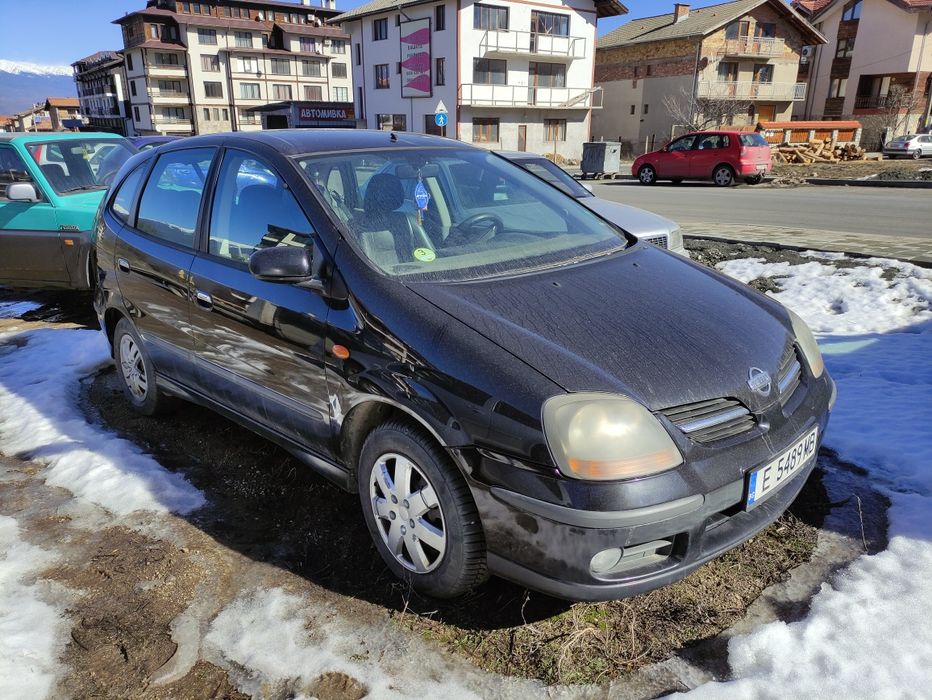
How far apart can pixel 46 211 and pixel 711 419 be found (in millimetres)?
7414

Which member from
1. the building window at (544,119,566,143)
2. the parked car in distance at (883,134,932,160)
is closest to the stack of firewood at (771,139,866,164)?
the parked car in distance at (883,134,932,160)

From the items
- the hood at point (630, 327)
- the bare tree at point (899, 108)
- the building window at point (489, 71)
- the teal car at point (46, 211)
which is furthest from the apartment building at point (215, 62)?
the hood at point (630, 327)

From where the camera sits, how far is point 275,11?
2662 inches

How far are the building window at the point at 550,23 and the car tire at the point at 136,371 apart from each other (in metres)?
43.8

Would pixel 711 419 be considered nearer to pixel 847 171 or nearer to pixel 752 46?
pixel 847 171

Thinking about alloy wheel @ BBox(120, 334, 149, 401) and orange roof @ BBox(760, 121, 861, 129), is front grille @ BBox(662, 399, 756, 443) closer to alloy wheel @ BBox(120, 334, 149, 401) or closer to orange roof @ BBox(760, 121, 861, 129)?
alloy wheel @ BBox(120, 334, 149, 401)

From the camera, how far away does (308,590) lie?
284 centimetres

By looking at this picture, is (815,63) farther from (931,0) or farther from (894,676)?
Answer: (894,676)

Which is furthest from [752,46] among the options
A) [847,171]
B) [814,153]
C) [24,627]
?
[24,627]

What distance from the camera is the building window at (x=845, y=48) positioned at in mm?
51156

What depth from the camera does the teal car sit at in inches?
281

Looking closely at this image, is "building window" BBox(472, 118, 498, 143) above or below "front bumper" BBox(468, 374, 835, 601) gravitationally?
above

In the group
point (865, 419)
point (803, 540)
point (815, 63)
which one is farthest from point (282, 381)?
point (815, 63)

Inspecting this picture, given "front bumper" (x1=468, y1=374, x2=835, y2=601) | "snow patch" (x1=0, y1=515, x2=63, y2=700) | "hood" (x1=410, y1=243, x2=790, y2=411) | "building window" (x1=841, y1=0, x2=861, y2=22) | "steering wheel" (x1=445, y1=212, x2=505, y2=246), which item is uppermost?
"building window" (x1=841, y1=0, x2=861, y2=22)
